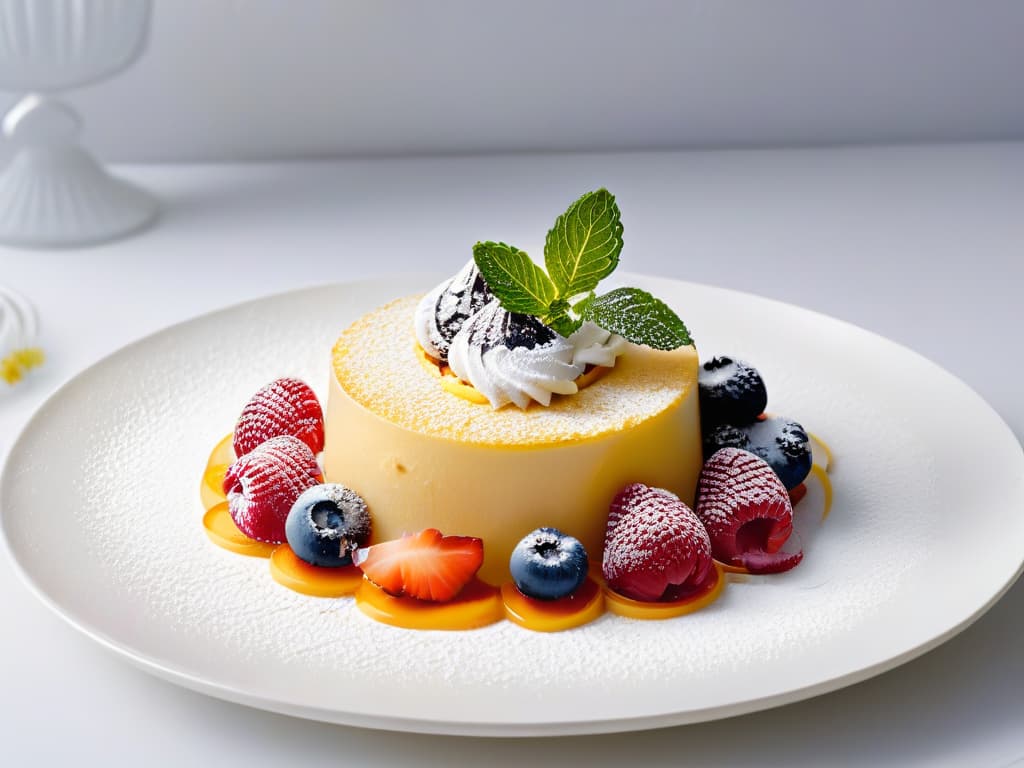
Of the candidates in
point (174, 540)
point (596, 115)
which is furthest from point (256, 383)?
point (596, 115)

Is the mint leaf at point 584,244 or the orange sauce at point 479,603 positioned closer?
the orange sauce at point 479,603

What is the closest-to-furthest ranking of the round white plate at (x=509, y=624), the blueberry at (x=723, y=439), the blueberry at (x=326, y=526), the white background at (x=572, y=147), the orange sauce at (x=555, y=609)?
the round white plate at (x=509, y=624) < the orange sauce at (x=555, y=609) < the blueberry at (x=326, y=526) < the blueberry at (x=723, y=439) < the white background at (x=572, y=147)

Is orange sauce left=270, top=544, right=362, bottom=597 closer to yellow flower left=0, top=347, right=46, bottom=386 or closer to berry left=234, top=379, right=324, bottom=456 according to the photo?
berry left=234, top=379, right=324, bottom=456

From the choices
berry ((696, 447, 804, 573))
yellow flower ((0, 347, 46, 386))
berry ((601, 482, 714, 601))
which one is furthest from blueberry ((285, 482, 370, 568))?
yellow flower ((0, 347, 46, 386))

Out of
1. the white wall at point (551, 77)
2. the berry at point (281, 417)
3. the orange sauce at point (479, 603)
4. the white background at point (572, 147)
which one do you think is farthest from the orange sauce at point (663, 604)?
the white wall at point (551, 77)

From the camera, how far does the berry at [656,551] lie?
6.25 feet

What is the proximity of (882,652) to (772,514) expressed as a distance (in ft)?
1.10

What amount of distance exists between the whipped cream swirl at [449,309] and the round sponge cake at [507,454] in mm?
62

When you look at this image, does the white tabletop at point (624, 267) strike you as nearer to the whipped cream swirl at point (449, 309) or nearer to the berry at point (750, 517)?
the berry at point (750, 517)

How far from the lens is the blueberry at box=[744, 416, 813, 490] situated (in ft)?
7.13

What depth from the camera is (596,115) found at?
3941 mm

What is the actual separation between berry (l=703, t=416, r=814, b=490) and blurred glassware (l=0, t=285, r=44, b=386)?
143 centimetres

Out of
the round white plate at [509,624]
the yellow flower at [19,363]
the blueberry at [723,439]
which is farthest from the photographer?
the yellow flower at [19,363]

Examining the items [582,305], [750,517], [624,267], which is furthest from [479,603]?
[624,267]
